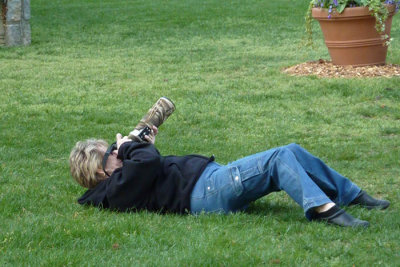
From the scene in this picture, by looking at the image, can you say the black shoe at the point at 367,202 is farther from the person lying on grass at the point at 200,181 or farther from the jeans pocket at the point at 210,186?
the jeans pocket at the point at 210,186

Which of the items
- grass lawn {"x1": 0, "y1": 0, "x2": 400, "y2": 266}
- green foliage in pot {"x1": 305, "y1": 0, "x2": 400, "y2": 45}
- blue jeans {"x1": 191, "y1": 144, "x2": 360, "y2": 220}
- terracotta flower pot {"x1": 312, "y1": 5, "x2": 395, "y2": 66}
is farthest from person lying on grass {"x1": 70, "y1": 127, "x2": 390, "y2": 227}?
terracotta flower pot {"x1": 312, "y1": 5, "x2": 395, "y2": 66}

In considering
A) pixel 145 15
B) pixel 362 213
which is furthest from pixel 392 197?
pixel 145 15

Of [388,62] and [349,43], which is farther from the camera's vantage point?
[388,62]

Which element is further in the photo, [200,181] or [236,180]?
[200,181]

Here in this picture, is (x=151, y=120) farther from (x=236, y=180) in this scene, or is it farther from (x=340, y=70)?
(x=340, y=70)

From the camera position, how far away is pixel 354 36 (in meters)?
9.31

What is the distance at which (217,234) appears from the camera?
4.00 metres

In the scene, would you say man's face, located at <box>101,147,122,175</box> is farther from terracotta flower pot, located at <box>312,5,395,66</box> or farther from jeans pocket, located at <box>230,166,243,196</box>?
terracotta flower pot, located at <box>312,5,395,66</box>

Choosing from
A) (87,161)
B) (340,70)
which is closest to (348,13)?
(340,70)

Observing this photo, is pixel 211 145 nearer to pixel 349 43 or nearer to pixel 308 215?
pixel 308 215

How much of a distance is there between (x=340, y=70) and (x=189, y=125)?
9.34 feet

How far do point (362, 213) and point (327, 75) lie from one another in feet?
16.8

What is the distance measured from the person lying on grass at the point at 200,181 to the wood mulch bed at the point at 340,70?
487 cm

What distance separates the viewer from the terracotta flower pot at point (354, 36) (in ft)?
30.1
